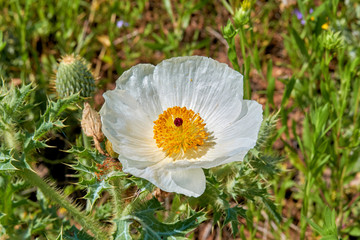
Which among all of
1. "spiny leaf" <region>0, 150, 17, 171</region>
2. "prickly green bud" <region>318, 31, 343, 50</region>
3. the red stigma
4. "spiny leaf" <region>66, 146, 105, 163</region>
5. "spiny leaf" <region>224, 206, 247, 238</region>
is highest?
"prickly green bud" <region>318, 31, 343, 50</region>

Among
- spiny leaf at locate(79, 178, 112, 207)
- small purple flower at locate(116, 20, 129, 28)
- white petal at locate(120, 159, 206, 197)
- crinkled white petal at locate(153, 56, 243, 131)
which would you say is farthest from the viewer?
small purple flower at locate(116, 20, 129, 28)

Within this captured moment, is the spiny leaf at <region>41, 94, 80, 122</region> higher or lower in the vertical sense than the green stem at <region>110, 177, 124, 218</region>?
higher

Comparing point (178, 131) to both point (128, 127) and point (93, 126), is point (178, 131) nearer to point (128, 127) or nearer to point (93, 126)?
point (128, 127)

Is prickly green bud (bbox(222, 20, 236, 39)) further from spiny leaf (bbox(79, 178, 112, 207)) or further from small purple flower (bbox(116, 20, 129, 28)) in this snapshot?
small purple flower (bbox(116, 20, 129, 28))

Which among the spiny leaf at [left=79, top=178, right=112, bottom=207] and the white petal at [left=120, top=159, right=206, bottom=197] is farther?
the spiny leaf at [left=79, top=178, right=112, bottom=207]

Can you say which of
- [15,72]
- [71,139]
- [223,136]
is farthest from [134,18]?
[223,136]

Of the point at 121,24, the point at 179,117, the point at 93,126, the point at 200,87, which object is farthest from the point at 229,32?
the point at 121,24

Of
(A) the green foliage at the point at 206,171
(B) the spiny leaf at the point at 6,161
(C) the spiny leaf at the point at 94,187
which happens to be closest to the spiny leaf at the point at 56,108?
(A) the green foliage at the point at 206,171

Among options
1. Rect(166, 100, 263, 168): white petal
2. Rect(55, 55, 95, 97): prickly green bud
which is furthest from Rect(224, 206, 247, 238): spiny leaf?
Rect(55, 55, 95, 97): prickly green bud
